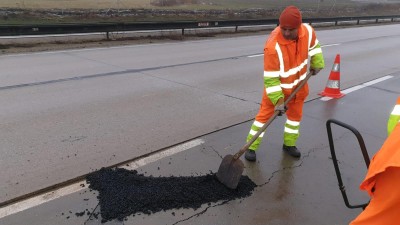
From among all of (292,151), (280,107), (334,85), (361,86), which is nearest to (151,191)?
(280,107)

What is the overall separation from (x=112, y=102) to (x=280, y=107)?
348cm

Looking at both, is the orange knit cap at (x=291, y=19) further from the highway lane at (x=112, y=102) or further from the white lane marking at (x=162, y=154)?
the highway lane at (x=112, y=102)

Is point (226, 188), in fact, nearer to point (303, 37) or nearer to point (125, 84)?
point (303, 37)

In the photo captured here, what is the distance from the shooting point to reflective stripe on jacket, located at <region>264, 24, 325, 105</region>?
403 cm

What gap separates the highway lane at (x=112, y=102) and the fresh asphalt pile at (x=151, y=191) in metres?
0.43

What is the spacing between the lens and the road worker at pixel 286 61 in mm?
3922

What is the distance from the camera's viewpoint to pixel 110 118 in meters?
5.70

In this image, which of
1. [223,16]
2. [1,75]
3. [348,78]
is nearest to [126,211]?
[1,75]

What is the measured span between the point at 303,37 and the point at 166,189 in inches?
88.8

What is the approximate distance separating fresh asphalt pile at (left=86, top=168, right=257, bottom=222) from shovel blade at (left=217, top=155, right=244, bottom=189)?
57 millimetres

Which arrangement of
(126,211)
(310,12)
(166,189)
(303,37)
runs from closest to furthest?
(126,211) → (166,189) → (303,37) → (310,12)

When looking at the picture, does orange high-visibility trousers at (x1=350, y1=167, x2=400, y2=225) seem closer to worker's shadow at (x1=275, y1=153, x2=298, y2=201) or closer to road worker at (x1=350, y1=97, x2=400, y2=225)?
road worker at (x1=350, y1=97, x2=400, y2=225)

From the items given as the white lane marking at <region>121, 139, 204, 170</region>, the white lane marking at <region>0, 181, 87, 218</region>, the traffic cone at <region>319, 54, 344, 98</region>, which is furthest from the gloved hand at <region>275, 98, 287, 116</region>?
the traffic cone at <region>319, 54, 344, 98</region>

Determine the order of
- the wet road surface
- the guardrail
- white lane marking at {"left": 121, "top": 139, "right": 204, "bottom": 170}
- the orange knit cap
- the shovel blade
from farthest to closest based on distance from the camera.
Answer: the guardrail, white lane marking at {"left": 121, "top": 139, "right": 204, "bottom": 170}, the orange knit cap, the shovel blade, the wet road surface
